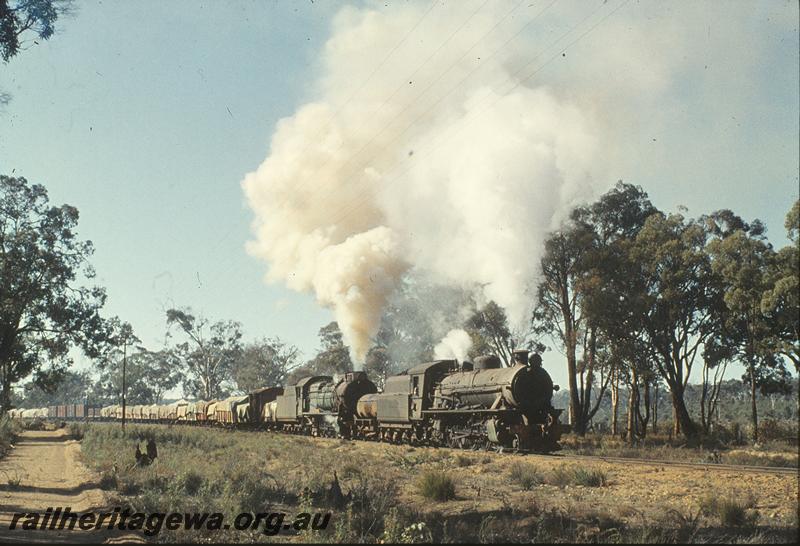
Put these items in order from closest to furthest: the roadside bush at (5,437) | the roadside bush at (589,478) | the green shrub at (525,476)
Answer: the roadside bush at (589,478) → the green shrub at (525,476) → the roadside bush at (5,437)

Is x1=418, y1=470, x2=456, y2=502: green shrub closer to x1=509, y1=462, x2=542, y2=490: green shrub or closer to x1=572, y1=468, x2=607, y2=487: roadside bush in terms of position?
x1=509, y1=462, x2=542, y2=490: green shrub

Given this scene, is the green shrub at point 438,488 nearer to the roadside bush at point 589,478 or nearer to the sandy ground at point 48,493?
the roadside bush at point 589,478

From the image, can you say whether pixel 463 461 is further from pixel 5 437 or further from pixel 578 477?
pixel 5 437

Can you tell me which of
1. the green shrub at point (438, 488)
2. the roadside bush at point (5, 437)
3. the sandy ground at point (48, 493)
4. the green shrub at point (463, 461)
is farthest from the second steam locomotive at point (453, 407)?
the roadside bush at point (5, 437)

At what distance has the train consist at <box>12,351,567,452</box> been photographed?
23.1m

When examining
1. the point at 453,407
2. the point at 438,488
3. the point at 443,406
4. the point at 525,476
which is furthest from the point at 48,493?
the point at 443,406

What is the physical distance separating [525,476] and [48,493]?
12893 millimetres

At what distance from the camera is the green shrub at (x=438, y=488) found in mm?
14320

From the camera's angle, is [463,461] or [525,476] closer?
[525,476]

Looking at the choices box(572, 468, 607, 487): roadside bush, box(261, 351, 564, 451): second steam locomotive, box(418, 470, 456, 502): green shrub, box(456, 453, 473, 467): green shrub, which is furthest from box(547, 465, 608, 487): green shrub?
box(261, 351, 564, 451): second steam locomotive

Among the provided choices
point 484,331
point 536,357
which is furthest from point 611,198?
point 536,357

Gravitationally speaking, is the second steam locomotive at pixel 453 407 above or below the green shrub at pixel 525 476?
above

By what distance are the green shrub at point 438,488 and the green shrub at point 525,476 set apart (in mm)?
2337

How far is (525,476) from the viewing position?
16359 mm
